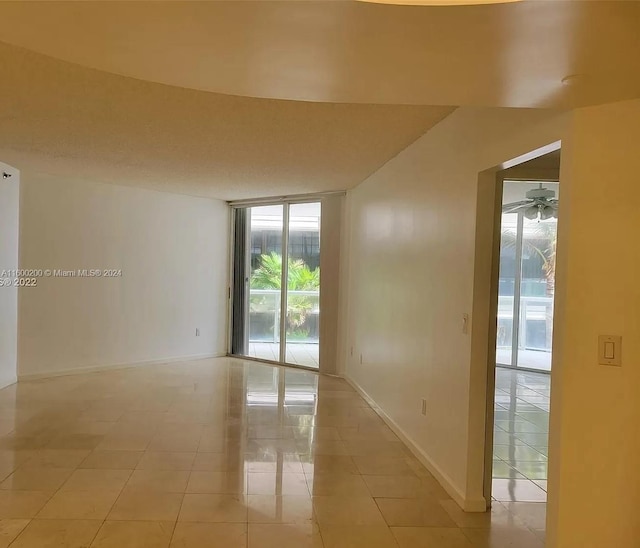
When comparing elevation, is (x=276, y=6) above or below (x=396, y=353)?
above

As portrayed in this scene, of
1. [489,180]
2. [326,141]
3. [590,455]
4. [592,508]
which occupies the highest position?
[326,141]

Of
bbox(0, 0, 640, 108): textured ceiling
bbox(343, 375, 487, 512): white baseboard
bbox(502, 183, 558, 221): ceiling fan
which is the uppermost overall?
A: bbox(502, 183, 558, 221): ceiling fan

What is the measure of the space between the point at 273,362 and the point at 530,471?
14.6 feet

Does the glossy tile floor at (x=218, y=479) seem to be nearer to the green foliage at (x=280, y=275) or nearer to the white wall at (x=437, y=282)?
the white wall at (x=437, y=282)

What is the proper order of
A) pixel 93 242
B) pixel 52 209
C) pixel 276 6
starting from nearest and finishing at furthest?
1. pixel 276 6
2. pixel 52 209
3. pixel 93 242

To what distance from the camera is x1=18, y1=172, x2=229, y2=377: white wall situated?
20.2 ft

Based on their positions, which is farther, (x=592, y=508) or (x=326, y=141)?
(x=326, y=141)

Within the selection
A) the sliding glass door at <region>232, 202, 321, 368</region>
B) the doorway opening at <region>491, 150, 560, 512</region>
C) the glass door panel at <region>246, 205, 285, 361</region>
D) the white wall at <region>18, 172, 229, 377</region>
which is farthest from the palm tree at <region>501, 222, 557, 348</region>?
the white wall at <region>18, 172, 229, 377</region>

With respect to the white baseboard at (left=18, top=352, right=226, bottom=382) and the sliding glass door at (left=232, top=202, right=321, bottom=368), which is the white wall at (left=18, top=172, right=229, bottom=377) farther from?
the sliding glass door at (left=232, top=202, right=321, bottom=368)

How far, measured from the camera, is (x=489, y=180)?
9.73 feet

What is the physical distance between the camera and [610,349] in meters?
2.12

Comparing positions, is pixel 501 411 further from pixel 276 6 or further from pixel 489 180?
pixel 276 6

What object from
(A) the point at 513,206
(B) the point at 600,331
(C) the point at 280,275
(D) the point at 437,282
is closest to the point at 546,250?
(A) the point at 513,206

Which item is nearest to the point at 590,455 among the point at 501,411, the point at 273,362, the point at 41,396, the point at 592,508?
the point at 592,508
